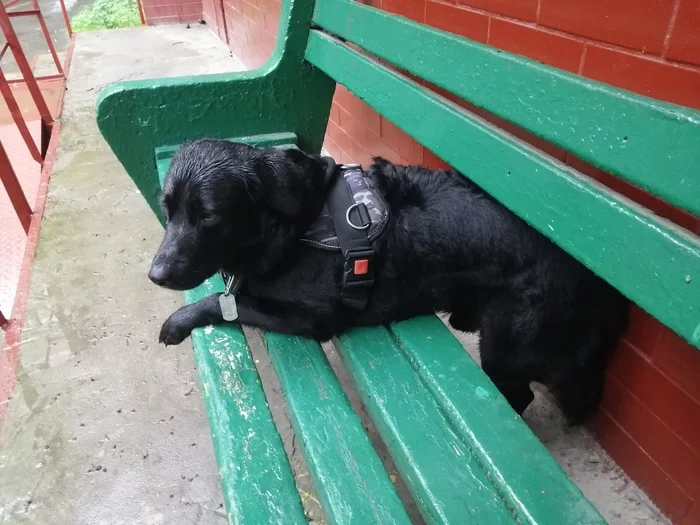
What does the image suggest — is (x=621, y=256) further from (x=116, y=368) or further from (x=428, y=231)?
(x=116, y=368)

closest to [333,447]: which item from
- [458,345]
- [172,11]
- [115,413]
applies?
[458,345]

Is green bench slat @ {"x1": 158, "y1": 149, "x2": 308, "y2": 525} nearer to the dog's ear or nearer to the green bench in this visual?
the green bench

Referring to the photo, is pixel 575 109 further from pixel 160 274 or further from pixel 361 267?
pixel 160 274

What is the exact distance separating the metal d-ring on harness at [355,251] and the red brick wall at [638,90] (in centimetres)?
64

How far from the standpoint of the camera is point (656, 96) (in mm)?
1275

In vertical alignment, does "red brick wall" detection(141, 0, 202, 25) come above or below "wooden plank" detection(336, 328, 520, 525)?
below

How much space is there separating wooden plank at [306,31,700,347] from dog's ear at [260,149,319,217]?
0.43 m

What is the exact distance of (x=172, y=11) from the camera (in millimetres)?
9969

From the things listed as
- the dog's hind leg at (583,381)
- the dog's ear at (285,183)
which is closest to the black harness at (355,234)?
the dog's ear at (285,183)

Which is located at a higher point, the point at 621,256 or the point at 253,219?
the point at 621,256

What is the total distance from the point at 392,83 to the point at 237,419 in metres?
1.28

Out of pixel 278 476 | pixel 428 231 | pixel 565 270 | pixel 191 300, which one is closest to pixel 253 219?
pixel 191 300

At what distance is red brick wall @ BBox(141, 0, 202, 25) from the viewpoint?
980 centimetres

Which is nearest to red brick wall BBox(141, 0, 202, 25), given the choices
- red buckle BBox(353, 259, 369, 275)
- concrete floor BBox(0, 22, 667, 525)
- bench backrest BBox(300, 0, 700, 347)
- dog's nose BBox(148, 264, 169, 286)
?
concrete floor BBox(0, 22, 667, 525)
